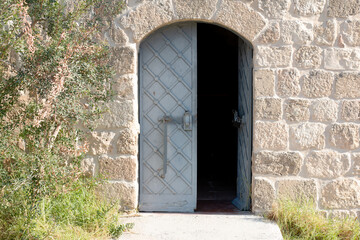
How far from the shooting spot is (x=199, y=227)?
3848 millimetres

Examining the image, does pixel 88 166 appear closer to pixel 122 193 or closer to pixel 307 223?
pixel 122 193

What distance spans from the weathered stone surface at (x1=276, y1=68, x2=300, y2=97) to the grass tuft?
1068mm

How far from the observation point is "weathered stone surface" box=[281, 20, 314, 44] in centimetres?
411

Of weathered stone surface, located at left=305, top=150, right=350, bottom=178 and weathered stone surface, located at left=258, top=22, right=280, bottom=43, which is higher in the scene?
weathered stone surface, located at left=258, top=22, right=280, bottom=43

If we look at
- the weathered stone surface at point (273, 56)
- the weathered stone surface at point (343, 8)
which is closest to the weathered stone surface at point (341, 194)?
the weathered stone surface at point (273, 56)

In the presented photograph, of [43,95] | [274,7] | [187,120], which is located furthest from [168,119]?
[274,7]

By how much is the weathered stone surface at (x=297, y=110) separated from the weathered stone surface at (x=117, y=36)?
1742 mm

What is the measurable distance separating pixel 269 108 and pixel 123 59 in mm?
1538

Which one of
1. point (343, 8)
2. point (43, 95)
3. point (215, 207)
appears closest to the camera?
point (43, 95)

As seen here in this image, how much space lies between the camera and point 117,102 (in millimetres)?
4172

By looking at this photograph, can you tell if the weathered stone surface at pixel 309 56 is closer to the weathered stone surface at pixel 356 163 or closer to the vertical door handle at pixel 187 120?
the weathered stone surface at pixel 356 163

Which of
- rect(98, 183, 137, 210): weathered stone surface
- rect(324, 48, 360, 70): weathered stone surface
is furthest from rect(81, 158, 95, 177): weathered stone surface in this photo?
rect(324, 48, 360, 70): weathered stone surface

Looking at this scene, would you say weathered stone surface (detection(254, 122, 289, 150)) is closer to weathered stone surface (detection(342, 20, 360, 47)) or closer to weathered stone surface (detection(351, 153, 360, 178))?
weathered stone surface (detection(351, 153, 360, 178))

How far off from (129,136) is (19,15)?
1.51 m
